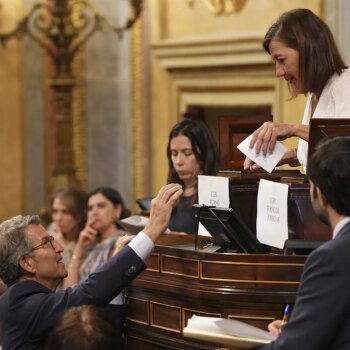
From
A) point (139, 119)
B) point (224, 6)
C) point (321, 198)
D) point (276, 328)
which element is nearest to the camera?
point (321, 198)

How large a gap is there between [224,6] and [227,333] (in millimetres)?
5190

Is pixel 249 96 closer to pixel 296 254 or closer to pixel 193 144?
pixel 193 144

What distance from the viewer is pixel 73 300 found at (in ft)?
11.1

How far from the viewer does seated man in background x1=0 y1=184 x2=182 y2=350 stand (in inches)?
132

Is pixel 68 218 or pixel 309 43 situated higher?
pixel 309 43

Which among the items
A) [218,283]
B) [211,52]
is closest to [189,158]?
[218,283]

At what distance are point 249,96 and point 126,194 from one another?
165 centimetres

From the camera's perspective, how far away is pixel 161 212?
3.46 metres

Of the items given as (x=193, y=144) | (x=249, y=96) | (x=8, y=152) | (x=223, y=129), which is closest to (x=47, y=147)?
(x=8, y=152)

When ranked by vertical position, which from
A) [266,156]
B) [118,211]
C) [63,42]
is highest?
[63,42]

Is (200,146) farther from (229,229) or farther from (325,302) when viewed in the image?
(325,302)

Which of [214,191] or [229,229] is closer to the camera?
[229,229]

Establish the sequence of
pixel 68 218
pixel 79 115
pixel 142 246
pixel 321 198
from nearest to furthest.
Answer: pixel 321 198 → pixel 142 246 → pixel 68 218 → pixel 79 115

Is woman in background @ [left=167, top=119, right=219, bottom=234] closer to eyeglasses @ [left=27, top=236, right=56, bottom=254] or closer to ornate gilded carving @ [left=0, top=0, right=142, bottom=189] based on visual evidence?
eyeglasses @ [left=27, top=236, right=56, bottom=254]
